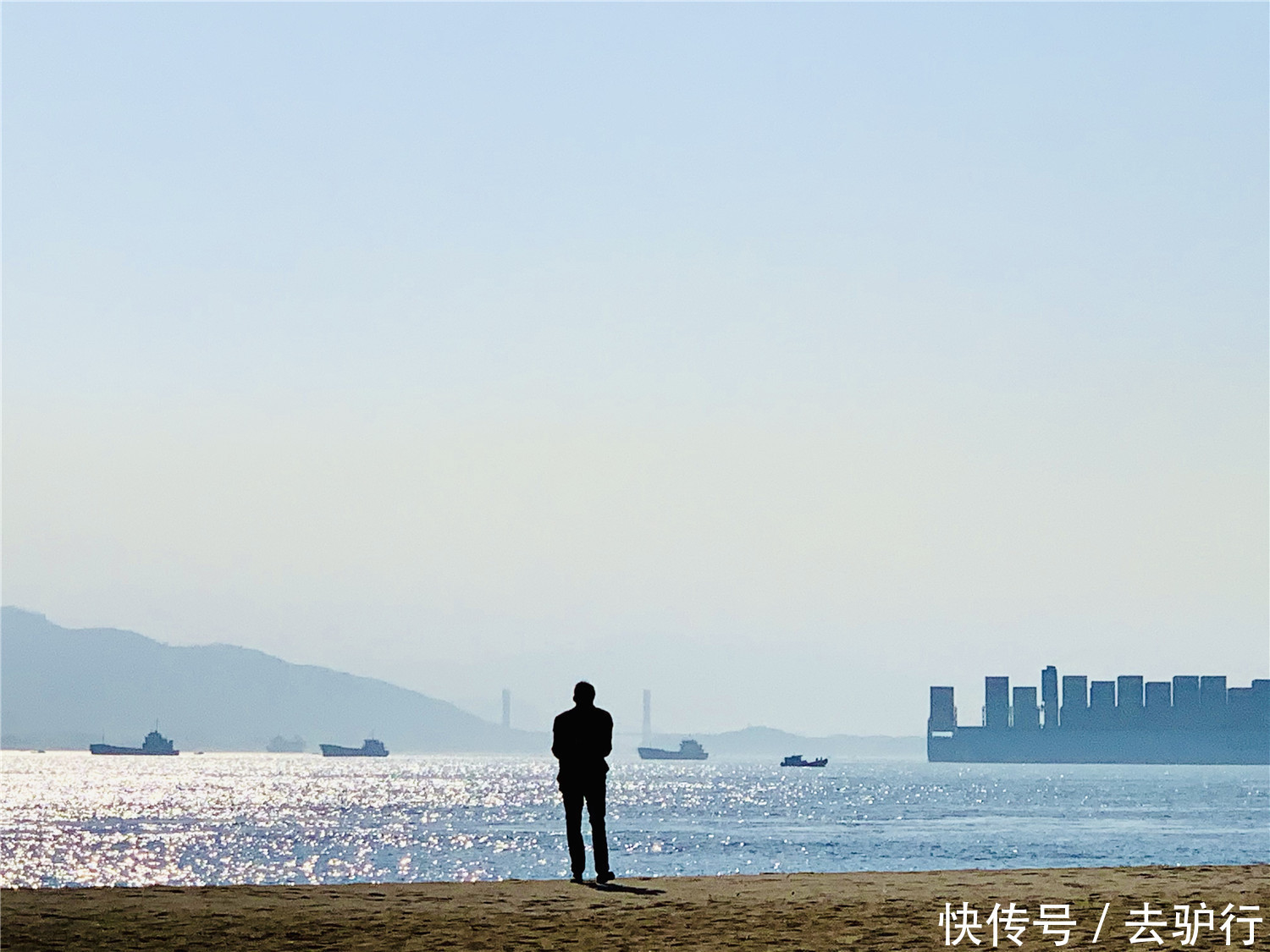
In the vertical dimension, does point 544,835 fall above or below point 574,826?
below

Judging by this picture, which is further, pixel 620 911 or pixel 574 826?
pixel 574 826

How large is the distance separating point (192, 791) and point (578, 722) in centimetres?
18236

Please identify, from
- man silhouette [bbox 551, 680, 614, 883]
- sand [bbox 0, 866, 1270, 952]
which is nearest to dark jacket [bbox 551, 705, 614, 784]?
man silhouette [bbox 551, 680, 614, 883]

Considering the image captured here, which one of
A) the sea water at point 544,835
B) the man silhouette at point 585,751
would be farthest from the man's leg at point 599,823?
the sea water at point 544,835

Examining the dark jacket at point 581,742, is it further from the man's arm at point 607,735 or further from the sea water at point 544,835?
the sea water at point 544,835

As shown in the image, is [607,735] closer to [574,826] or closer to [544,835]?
[574,826]

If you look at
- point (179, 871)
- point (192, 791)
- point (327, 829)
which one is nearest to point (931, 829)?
point (327, 829)

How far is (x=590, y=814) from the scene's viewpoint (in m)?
17.0

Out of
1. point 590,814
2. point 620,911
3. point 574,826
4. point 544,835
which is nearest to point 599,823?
point 590,814

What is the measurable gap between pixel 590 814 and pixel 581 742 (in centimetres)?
67

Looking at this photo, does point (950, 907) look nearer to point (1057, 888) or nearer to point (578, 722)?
point (1057, 888)

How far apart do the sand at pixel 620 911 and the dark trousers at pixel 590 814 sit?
15.1 inches

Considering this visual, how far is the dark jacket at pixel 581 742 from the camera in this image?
1714 cm

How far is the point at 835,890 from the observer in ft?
54.4
